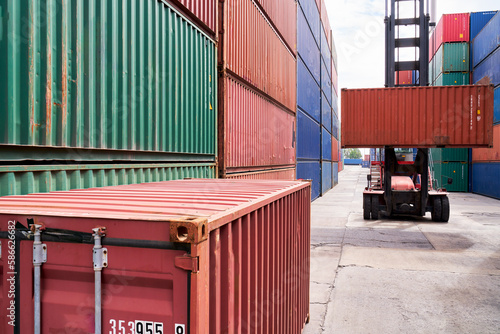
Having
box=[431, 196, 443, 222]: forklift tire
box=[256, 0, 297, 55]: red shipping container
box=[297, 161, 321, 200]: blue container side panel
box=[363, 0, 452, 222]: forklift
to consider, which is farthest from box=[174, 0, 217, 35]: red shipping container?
box=[297, 161, 321, 200]: blue container side panel

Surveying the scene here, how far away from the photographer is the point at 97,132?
14.8ft

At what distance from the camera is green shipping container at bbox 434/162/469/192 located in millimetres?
30719

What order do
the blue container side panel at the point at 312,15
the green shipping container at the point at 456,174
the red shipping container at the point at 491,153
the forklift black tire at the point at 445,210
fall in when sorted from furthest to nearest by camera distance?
the green shipping container at the point at 456,174 → the red shipping container at the point at 491,153 → the blue container side panel at the point at 312,15 → the forklift black tire at the point at 445,210

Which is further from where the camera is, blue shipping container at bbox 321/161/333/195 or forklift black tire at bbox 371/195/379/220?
blue shipping container at bbox 321/161/333/195

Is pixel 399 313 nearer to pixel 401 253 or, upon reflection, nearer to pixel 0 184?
pixel 401 253

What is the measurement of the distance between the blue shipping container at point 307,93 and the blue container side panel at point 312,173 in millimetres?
2921

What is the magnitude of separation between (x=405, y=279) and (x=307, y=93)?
15035 mm

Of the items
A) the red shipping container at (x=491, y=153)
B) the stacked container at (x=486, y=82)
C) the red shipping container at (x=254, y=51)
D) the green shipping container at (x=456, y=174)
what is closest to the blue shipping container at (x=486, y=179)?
the stacked container at (x=486, y=82)

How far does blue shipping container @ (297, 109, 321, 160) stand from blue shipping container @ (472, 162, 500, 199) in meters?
11.2

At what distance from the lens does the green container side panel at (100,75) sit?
3.52 meters

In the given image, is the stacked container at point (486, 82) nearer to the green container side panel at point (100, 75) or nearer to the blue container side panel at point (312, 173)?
the blue container side panel at point (312, 173)

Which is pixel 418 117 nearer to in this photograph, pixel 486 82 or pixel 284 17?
pixel 284 17

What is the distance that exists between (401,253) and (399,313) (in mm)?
4253

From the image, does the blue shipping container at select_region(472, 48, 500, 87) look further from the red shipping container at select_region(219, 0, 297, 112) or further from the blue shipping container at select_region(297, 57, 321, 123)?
the red shipping container at select_region(219, 0, 297, 112)
